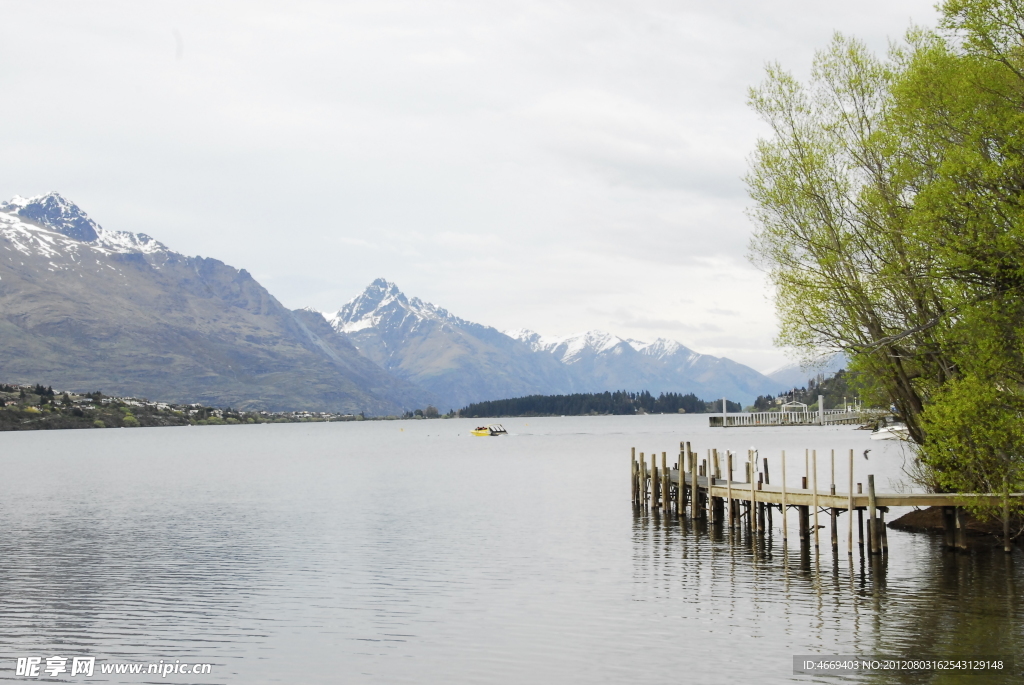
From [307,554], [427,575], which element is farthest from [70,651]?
[307,554]

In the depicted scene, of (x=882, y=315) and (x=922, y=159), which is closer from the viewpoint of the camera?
(x=922, y=159)

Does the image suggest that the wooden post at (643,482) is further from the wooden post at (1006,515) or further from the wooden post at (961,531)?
the wooden post at (1006,515)

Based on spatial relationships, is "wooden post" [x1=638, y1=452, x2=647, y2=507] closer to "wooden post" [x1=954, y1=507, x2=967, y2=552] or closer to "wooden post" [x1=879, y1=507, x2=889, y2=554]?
"wooden post" [x1=879, y1=507, x2=889, y2=554]

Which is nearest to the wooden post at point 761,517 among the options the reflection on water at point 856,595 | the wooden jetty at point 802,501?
the wooden jetty at point 802,501

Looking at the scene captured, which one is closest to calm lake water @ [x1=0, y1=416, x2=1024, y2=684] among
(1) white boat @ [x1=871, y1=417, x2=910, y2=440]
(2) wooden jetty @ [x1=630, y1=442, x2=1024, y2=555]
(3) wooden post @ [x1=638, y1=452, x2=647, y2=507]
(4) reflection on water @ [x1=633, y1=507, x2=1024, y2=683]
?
(4) reflection on water @ [x1=633, y1=507, x2=1024, y2=683]

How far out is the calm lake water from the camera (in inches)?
904

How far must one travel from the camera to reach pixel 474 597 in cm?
3078

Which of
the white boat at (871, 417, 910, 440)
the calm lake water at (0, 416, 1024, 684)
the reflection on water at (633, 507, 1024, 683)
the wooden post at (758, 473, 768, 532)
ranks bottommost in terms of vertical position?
the calm lake water at (0, 416, 1024, 684)

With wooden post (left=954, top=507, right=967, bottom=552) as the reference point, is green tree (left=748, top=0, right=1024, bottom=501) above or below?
above

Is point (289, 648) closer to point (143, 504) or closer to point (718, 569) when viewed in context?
point (718, 569)

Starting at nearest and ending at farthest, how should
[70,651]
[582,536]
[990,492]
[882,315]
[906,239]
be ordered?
[70,651] → [990,492] → [906,239] → [882,315] → [582,536]

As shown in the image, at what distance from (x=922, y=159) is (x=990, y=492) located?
12.3 meters

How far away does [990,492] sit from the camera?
109ft

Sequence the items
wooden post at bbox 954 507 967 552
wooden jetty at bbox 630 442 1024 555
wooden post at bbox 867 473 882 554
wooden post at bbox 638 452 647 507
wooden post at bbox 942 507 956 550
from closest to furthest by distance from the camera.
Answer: wooden post at bbox 867 473 882 554 < wooden jetty at bbox 630 442 1024 555 < wooden post at bbox 954 507 967 552 < wooden post at bbox 942 507 956 550 < wooden post at bbox 638 452 647 507
